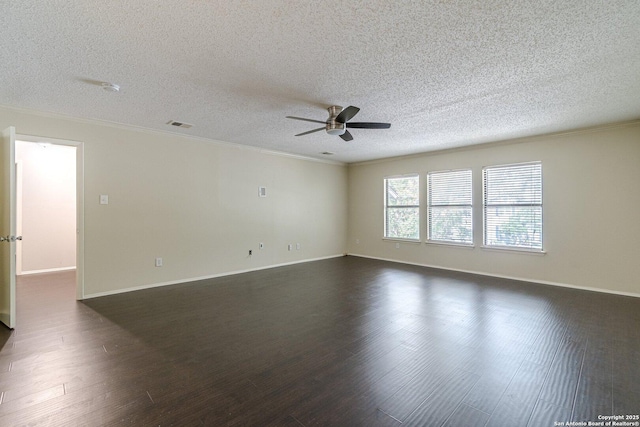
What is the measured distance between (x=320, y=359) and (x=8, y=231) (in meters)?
3.58

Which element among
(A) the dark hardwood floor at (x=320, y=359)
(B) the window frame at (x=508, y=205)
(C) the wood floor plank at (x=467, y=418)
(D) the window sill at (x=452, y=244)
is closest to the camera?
(C) the wood floor plank at (x=467, y=418)

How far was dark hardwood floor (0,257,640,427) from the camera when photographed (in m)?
1.76

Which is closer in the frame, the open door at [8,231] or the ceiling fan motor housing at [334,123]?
the open door at [8,231]

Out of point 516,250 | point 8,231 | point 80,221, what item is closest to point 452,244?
point 516,250

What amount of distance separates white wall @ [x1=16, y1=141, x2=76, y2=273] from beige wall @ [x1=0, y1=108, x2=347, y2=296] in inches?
104

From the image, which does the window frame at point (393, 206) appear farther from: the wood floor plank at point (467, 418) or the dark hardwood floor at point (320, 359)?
the wood floor plank at point (467, 418)

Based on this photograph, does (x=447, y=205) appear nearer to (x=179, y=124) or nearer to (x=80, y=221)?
(x=179, y=124)

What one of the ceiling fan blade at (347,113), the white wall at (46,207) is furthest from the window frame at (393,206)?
the white wall at (46,207)

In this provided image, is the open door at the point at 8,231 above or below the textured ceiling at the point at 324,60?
below

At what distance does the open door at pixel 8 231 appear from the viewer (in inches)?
118

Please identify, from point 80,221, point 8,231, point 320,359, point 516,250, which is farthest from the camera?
point 516,250

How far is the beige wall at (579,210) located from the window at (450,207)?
0.17 m

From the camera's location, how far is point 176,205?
15.9ft

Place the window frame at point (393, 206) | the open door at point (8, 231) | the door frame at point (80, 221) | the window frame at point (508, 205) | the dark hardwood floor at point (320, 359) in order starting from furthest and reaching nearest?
the window frame at point (393, 206) → the window frame at point (508, 205) → the door frame at point (80, 221) → the open door at point (8, 231) → the dark hardwood floor at point (320, 359)
